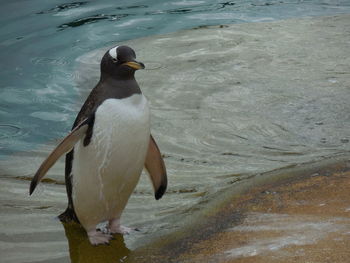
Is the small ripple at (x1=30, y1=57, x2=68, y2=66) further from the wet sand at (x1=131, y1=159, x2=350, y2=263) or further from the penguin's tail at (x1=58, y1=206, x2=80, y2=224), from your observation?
the wet sand at (x1=131, y1=159, x2=350, y2=263)

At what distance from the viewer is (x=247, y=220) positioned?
3.30 metres

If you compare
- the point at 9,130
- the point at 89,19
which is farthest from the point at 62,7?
the point at 9,130

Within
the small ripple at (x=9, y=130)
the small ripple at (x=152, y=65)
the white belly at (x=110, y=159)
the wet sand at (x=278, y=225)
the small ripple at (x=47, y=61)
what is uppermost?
the white belly at (x=110, y=159)

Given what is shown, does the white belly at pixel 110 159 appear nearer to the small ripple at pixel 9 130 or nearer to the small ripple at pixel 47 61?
the small ripple at pixel 9 130

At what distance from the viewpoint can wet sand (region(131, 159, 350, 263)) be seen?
2816 millimetres

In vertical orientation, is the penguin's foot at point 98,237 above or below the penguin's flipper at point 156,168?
below

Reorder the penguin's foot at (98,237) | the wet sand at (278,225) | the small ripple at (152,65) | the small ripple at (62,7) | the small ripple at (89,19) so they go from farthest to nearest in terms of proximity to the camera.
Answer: the small ripple at (62,7)
the small ripple at (89,19)
the small ripple at (152,65)
the penguin's foot at (98,237)
the wet sand at (278,225)

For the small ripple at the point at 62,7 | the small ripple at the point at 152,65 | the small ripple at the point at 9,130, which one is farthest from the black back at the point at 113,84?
the small ripple at the point at 62,7

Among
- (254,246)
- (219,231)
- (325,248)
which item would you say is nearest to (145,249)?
(219,231)

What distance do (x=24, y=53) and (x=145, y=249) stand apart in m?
5.68

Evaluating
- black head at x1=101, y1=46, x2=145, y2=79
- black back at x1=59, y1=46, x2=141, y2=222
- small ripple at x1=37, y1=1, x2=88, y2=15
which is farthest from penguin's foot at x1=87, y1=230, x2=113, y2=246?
small ripple at x1=37, y1=1, x2=88, y2=15

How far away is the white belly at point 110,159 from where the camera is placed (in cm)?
323

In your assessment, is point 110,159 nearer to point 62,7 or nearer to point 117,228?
point 117,228

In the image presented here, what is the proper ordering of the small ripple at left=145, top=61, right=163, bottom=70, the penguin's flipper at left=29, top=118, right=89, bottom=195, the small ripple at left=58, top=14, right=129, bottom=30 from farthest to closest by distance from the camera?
the small ripple at left=58, top=14, right=129, bottom=30
the small ripple at left=145, top=61, right=163, bottom=70
the penguin's flipper at left=29, top=118, right=89, bottom=195
